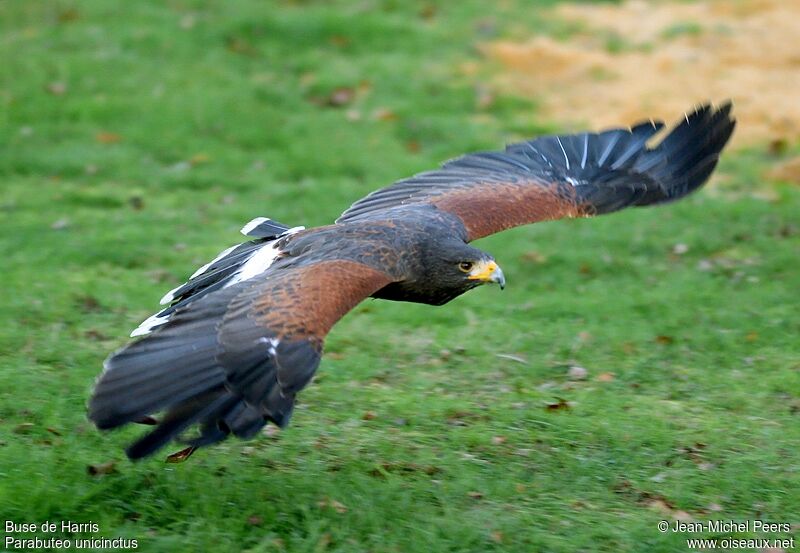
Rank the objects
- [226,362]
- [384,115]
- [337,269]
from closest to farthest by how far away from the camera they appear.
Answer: [226,362]
[337,269]
[384,115]

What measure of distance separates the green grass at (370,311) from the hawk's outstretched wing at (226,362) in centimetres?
62

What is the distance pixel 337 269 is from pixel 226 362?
0.89 m

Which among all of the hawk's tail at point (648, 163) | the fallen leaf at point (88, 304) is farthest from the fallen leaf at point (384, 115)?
the fallen leaf at point (88, 304)

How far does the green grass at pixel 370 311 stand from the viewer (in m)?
5.69

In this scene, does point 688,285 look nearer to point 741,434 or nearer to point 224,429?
point 741,434

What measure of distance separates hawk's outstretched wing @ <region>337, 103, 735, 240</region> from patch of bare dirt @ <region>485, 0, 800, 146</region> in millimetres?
4369

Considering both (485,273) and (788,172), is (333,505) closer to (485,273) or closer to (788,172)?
(485,273)

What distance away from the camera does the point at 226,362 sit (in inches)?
209

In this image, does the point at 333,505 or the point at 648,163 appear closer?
the point at 333,505

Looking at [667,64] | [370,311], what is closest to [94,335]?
[370,311]

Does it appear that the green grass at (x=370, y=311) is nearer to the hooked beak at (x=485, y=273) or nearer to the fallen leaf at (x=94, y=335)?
the fallen leaf at (x=94, y=335)

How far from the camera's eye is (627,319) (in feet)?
28.2

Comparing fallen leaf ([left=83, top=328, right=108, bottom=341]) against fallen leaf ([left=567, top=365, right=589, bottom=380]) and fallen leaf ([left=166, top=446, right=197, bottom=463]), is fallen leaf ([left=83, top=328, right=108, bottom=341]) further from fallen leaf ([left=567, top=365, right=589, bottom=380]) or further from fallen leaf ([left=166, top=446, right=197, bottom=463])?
fallen leaf ([left=567, top=365, right=589, bottom=380])

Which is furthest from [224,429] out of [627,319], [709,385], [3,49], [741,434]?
[3,49]
